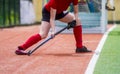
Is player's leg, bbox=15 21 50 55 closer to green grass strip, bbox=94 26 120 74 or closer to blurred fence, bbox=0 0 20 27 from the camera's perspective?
green grass strip, bbox=94 26 120 74

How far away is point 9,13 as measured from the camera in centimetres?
2323

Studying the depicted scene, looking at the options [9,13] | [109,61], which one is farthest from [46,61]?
[9,13]

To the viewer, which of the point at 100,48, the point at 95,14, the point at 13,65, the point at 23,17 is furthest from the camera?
the point at 23,17

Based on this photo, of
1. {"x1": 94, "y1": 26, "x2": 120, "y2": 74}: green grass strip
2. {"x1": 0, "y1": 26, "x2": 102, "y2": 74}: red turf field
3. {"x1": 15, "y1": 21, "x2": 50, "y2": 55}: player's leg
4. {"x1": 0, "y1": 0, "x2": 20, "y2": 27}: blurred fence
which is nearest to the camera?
{"x1": 94, "y1": 26, "x2": 120, "y2": 74}: green grass strip

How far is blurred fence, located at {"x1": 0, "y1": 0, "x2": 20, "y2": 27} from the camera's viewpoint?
73.9 feet

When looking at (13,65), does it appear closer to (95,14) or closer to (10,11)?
(95,14)

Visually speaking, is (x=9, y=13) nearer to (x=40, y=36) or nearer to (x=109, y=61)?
(x=40, y=36)

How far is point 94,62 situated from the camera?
337 inches

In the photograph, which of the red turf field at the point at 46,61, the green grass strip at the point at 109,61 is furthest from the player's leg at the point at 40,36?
the green grass strip at the point at 109,61

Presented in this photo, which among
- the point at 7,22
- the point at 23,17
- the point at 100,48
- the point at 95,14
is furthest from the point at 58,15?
the point at 23,17

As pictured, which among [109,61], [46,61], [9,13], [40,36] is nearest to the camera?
[109,61]

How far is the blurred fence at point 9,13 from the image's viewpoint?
2252cm

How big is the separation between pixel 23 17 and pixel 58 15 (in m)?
14.8

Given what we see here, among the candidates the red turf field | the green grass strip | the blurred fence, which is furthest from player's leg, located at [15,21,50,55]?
the blurred fence
